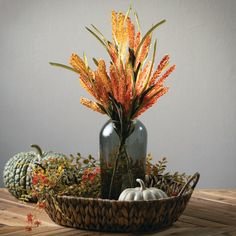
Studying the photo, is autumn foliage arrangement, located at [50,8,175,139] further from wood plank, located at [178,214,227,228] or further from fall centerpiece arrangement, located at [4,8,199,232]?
wood plank, located at [178,214,227,228]

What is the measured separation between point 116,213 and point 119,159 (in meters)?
0.21

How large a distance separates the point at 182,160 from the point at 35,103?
2.90ft

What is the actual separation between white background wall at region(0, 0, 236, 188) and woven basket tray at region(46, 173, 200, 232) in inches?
69.7

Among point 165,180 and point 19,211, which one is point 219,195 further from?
point 19,211

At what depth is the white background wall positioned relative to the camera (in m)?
3.21

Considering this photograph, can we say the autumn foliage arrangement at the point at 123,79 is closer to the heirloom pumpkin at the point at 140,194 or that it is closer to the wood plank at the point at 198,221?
the heirloom pumpkin at the point at 140,194

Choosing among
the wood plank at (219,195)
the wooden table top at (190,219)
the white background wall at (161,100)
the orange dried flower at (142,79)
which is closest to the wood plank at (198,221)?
the wooden table top at (190,219)

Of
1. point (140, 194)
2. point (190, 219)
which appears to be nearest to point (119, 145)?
point (140, 194)

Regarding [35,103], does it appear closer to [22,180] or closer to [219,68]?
[219,68]

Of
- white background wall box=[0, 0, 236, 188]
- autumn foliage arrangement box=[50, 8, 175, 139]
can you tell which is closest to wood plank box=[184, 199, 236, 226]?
autumn foliage arrangement box=[50, 8, 175, 139]

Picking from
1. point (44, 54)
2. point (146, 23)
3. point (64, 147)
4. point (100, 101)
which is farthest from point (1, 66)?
point (100, 101)

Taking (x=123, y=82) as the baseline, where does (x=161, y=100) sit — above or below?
above

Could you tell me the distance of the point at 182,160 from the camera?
332cm

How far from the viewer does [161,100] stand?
329 cm
